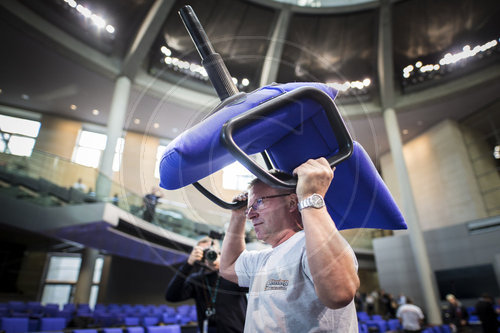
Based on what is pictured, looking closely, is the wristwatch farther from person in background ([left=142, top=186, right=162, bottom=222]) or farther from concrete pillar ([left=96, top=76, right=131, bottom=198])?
concrete pillar ([left=96, top=76, right=131, bottom=198])

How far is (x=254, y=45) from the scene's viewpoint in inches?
570

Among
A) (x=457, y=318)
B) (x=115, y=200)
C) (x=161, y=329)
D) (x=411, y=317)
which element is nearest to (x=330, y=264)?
(x=161, y=329)

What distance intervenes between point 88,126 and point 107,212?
925cm

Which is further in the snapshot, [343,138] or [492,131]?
[492,131]

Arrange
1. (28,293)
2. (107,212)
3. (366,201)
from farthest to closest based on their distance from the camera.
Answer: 1. (28,293)
2. (107,212)
3. (366,201)

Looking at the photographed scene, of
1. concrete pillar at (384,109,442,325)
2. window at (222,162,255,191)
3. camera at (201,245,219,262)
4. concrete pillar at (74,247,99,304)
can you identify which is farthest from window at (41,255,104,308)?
window at (222,162,255,191)

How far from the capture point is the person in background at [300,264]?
2.83 ft

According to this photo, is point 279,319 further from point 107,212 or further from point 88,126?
point 88,126

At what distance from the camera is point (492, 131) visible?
53.4 feet

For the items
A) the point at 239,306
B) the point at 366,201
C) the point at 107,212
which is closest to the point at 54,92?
the point at 107,212

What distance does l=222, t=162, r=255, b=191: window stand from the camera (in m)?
1.21

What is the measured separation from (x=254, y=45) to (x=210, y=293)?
13744mm

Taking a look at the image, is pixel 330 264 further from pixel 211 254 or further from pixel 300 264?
pixel 211 254

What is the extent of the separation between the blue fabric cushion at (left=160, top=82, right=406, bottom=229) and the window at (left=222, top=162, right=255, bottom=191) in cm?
13
